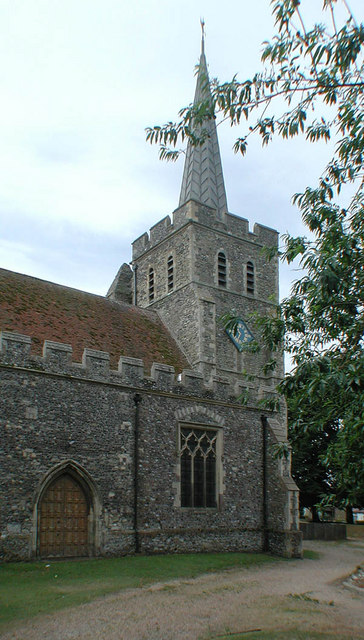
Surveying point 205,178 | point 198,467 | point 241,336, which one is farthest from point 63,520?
point 205,178

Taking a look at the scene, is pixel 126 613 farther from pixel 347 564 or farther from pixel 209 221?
pixel 209 221

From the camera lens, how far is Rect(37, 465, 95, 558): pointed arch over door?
13.4 m

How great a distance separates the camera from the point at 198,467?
1666 centimetres

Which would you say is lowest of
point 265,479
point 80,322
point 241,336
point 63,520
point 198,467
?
point 63,520

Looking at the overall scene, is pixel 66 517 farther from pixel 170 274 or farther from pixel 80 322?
pixel 170 274

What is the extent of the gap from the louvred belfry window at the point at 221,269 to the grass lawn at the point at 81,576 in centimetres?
1067

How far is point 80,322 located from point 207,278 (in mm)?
6099

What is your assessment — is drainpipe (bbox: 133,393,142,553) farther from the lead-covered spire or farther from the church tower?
the lead-covered spire

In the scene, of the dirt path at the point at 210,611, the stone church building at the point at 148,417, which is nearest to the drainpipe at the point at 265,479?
the stone church building at the point at 148,417

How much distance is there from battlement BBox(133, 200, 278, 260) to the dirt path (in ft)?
45.6

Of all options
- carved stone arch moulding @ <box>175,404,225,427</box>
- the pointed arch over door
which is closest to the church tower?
carved stone arch moulding @ <box>175,404,225,427</box>

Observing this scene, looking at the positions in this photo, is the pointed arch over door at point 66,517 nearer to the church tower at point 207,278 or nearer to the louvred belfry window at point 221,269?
the church tower at point 207,278

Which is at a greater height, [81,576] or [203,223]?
[203,223]

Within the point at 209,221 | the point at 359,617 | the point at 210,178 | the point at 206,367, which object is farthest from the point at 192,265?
the point at 359,617
